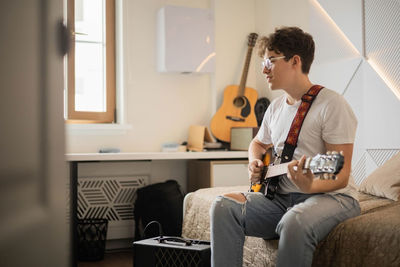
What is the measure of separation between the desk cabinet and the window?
2.91 feet

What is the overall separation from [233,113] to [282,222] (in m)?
2.50

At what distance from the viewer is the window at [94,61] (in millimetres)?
3865

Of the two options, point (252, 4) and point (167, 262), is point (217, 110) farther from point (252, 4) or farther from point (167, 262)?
point (167, 262)

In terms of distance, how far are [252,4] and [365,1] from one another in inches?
60.8

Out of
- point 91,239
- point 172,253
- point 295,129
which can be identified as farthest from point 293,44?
point 91,239

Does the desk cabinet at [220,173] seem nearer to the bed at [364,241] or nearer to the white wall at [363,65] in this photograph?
the white wall at [363,65]

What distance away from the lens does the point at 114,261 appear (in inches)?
132

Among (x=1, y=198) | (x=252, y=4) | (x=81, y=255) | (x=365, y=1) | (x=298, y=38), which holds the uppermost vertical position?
(x=252, y=4)

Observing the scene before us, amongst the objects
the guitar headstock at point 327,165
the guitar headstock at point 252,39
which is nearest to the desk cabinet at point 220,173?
the guitar headstock at point 252,39

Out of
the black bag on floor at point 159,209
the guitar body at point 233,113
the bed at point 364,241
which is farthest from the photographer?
the guitar body at point 233,113

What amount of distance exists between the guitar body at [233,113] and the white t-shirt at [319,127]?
203 cm

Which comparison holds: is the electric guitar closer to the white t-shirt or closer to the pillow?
the white t-shirt

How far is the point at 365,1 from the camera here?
305 cm

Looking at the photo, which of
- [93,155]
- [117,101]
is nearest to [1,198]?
[93,155]
